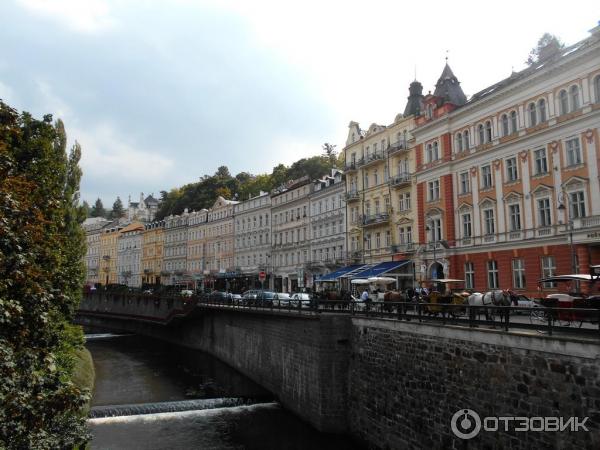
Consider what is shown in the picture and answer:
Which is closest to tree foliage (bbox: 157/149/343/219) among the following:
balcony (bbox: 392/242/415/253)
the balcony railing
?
the balcony railing

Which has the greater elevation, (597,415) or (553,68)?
(553,68)

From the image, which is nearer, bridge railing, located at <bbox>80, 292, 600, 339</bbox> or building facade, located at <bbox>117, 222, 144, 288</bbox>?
bridge railing, located at <bbox>80, 292, 600, 339</bbox>

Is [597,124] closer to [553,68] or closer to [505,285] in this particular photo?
[553,68]

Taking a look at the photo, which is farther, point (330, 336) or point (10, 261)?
point (330, 336)

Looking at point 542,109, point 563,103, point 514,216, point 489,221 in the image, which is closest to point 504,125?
point 542,109

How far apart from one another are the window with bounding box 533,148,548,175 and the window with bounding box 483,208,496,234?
4394 mm

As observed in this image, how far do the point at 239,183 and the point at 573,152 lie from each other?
77784 mm

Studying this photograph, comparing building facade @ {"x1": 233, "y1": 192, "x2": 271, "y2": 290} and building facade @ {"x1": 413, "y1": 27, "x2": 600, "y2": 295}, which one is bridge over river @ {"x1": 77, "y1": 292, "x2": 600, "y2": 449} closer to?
building facade @ {"x1": 413, "y1": 27, "x2": 600, "y2": 295}

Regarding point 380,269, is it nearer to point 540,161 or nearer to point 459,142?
point 459,142

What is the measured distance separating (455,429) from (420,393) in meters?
2.07

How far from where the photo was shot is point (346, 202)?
51.1 metres

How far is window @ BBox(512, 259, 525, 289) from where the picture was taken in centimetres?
3189

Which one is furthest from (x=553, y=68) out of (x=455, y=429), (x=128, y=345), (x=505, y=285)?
(x=128, y=345)

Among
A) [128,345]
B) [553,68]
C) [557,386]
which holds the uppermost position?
[553,68]
